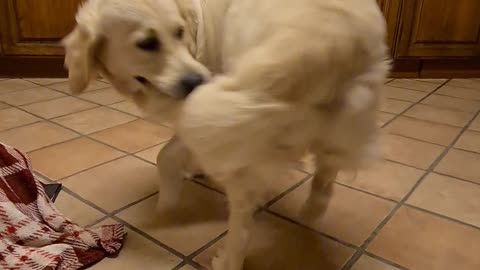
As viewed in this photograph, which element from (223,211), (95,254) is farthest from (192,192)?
(95,254)

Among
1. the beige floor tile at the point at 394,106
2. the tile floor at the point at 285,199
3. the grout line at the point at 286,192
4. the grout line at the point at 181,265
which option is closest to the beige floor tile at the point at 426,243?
the tile floor at the point at 285,199

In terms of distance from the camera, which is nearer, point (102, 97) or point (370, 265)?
point (370, 265)

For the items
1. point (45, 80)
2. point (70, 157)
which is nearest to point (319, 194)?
point (70, 157)

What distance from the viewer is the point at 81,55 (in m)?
1.01

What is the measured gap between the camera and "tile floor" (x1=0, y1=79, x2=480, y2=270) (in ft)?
3.25

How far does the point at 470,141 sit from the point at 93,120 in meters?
1.41

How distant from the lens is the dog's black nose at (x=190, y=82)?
38.5 inches

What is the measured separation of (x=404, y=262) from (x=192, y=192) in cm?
57

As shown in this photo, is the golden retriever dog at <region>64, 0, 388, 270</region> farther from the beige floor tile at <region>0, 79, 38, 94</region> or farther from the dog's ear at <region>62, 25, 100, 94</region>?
the beige floor tile at <region>0, 79, 38, 94</region>

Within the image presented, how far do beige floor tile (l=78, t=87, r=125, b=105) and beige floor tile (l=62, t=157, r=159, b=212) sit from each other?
25.8 inches

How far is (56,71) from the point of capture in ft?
7.64

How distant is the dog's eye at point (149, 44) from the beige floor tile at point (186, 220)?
0.41 metres

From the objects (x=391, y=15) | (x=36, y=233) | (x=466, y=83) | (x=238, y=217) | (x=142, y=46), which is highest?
(x=142, y=46)

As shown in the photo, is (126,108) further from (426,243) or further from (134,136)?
(426,243)
